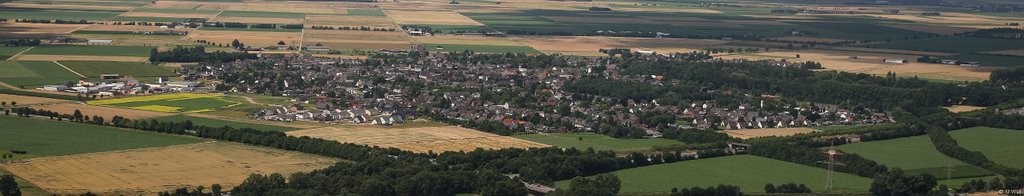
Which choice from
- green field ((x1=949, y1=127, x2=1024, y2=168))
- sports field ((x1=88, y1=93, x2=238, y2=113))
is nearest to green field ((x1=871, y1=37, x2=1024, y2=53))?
green field ((x1=949, y1=127, x2=1024, y2=168))

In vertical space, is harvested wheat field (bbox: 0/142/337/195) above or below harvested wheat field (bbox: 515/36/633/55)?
above

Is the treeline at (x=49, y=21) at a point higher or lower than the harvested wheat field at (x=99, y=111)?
higher

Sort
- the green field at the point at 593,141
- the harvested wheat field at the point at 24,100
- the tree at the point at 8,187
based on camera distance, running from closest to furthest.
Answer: the tree at the point at 8,187 → the green field at the point at 593,141 → the harvested wheat field at the point at 24,100

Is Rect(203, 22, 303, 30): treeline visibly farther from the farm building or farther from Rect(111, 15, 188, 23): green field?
the farm building

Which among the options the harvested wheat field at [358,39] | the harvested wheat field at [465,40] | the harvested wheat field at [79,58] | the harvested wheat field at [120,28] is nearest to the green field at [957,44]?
the harvested wheat field at [465,40]

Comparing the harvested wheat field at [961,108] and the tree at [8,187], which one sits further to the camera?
the harvested wheat field at [961,108]

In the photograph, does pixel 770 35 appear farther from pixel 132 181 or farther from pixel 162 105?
pixel 132 181

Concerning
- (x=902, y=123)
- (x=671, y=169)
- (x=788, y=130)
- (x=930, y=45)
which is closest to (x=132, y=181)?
(x=671, y=169)

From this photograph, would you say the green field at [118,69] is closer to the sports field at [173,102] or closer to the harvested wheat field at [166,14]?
the sports field at [173,102]
